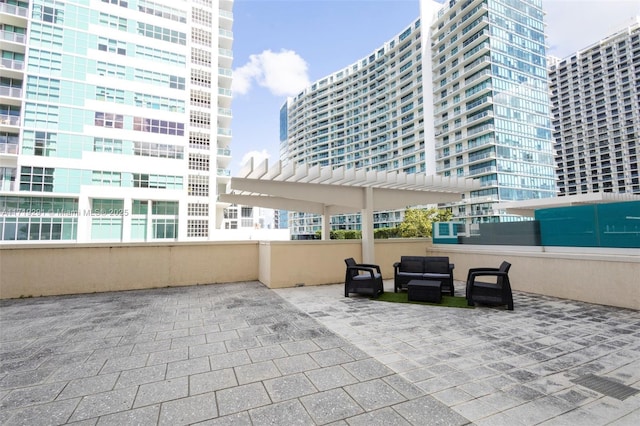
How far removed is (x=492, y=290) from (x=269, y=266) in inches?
220

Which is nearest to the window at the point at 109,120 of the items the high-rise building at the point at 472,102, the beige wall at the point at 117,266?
the beige wall at the point at 117,266

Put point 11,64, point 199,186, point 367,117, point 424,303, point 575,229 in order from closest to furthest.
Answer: point 424,303
point 575,229
point 11,64
point 199,186
point 367,117

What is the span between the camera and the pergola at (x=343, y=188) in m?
8.77

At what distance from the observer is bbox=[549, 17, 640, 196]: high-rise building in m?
68.5

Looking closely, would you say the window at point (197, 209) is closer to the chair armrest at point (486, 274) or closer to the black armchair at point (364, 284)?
the black armchair at point (364, 284)

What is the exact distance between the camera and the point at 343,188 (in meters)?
10.3

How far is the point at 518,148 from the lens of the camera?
47312 mm

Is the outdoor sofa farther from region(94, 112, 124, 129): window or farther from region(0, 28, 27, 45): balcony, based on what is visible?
region(0, 28, 27, 45): balcony

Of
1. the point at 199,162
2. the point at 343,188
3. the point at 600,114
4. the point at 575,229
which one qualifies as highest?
the point at 600,114

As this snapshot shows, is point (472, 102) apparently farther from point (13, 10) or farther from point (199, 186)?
point (13, 10)

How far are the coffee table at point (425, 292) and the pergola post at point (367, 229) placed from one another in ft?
10.8

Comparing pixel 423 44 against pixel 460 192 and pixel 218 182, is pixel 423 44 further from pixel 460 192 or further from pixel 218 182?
pixel 460 192

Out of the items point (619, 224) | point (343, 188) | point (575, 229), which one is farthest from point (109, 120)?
point (619, 224)

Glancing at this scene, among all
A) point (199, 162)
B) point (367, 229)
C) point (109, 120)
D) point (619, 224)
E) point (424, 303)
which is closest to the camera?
point (619, 224)
